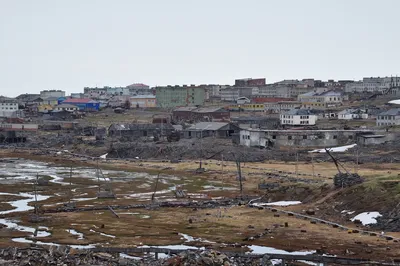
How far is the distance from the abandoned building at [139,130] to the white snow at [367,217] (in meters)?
87.1

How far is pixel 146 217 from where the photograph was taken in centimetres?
6688

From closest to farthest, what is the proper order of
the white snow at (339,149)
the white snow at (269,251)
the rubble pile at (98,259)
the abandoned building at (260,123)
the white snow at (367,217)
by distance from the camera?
the rubble pile at (98,259) < the white snow at (269,251) < the white snow at (367,217) < the white snow at (339,149) < the abandoned building at (260,123)

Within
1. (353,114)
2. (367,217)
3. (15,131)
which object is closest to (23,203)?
Result: (367,217)

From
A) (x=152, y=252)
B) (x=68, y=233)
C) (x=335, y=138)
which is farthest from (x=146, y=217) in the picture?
(x=335, y=138)

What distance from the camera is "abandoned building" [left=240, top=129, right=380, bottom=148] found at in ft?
405

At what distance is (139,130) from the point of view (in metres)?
150

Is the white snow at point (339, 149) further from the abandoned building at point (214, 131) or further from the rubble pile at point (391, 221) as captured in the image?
the rubble pile at point (391, 221)

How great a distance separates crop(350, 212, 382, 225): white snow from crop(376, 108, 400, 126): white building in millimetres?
78692

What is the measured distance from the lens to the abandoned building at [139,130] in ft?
488

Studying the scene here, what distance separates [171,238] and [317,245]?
10.9 meters

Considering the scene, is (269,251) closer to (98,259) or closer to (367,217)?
(98,259)

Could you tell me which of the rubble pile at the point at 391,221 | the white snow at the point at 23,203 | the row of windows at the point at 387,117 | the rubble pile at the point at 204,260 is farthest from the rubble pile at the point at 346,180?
the row of windows at the point at 387,117

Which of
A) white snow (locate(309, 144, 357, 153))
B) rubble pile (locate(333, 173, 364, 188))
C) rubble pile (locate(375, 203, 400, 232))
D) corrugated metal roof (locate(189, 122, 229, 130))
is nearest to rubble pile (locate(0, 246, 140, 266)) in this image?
rubble pile (locate(375, 203, 400, 232))

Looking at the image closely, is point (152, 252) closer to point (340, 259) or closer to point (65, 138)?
point (340, 259)
